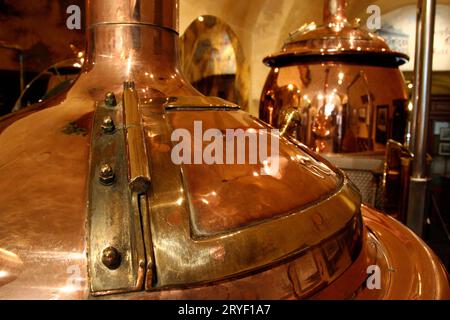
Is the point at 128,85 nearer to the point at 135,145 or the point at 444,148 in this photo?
the point at 135,145

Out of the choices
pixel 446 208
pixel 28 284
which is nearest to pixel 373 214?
pixel 28 284

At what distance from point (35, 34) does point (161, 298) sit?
7.03 feet

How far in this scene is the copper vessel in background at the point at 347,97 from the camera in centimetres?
176

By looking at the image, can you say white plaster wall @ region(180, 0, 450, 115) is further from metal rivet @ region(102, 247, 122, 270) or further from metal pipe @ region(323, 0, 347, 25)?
metal rivet @ region(102, 247, 122, 270)

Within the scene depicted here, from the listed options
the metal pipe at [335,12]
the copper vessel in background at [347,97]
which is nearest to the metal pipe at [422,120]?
the copper vessel in background at [347,97]

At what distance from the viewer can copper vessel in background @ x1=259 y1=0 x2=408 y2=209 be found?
1757 mm

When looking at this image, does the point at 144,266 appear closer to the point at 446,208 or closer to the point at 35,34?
the point at 35,34

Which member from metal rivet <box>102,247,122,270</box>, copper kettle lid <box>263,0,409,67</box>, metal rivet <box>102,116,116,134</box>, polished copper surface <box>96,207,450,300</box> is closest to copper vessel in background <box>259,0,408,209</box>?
copper kettle lid <box>263,0,409,67</box>

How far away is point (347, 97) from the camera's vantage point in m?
1.74

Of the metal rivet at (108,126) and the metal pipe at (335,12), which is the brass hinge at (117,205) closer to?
the metal rivet at (108,126)

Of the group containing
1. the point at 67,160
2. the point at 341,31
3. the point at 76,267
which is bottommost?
the point at 76,267

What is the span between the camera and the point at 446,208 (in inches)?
212

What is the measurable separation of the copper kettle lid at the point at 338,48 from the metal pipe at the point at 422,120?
140mm

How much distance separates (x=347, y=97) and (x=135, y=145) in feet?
4.34
